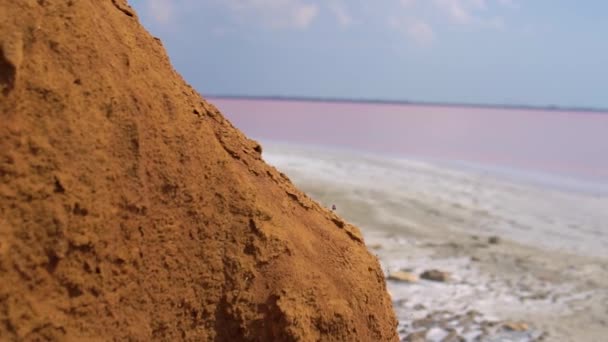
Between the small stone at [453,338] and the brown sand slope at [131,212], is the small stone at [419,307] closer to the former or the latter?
the small stone at [453,338]

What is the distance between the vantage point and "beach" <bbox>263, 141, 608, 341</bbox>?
17.2 ft

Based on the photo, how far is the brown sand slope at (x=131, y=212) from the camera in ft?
5.93

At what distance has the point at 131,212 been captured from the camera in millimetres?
1962

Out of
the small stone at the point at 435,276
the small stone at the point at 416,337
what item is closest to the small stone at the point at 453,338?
the small stone at the point at 416,337

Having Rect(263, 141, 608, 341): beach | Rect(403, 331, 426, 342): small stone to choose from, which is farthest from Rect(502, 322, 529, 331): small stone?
Rect(403, 331, 426, 342): small stone

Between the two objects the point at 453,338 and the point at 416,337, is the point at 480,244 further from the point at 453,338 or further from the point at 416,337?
the point at 416,337

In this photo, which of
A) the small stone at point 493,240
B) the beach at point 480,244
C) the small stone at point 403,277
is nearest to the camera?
the beach at point 480,244

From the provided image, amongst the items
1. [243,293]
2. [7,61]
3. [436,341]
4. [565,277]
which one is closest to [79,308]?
[243,293]

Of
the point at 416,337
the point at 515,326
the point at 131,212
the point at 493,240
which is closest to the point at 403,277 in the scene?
the point at 515,326

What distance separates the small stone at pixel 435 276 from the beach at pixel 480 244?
4 centimetres

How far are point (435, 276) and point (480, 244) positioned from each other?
6.72 ft

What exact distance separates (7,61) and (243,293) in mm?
1012

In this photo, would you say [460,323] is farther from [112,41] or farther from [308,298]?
[112,41]

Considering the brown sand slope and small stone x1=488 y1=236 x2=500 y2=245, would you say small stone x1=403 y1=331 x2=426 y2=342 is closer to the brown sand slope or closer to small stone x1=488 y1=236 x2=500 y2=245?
the brown sand slope
